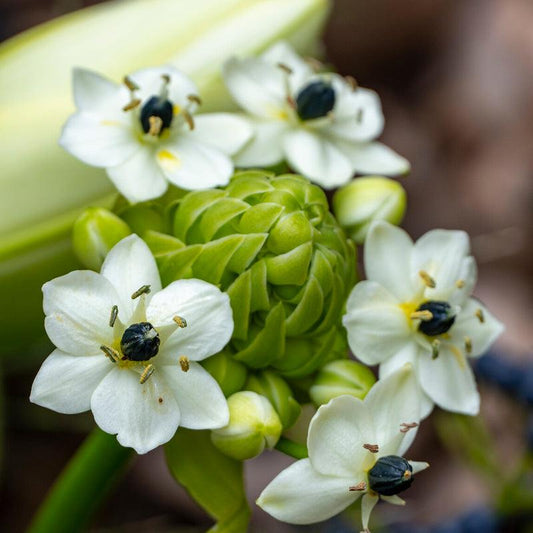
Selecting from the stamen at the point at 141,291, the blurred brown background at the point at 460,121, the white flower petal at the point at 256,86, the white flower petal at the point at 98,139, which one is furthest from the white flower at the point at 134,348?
the blurred brown background at the point at 460,121

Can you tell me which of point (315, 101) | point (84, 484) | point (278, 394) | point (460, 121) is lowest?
point (460, 121)

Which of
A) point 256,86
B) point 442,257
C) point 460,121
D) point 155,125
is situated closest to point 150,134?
point 155,125

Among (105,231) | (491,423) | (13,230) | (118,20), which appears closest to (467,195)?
(491,423)

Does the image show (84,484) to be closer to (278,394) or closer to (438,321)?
(278,394)

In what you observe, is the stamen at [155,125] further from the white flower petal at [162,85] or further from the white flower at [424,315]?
the white flower at [424,315]

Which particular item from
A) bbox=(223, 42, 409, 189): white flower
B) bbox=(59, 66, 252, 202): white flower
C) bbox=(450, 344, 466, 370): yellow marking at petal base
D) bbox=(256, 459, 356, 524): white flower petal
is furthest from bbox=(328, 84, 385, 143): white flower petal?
bbox=(256, 459, 356, 524): white flower petal

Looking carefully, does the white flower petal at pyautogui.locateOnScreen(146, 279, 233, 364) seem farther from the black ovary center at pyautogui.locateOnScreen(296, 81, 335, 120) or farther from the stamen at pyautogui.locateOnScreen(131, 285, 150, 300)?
the black ovary center at pyautogui.locateOnScreen(296, 81, 335, 120)

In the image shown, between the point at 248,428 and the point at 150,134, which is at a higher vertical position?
the point at 150,134
